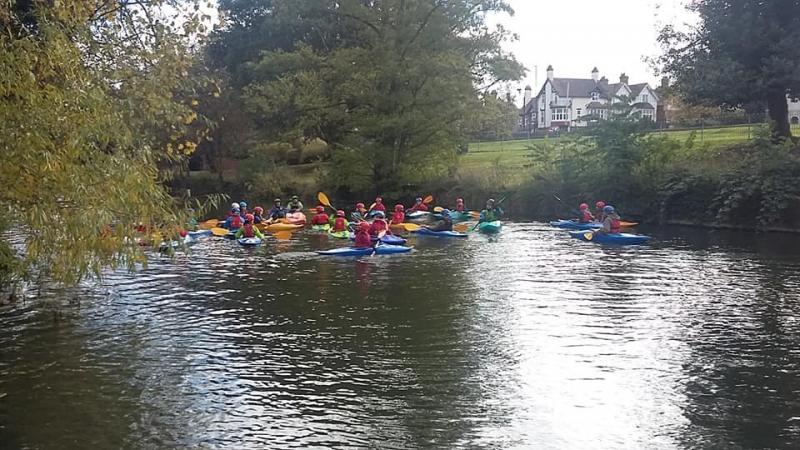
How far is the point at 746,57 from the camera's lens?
33250 mm

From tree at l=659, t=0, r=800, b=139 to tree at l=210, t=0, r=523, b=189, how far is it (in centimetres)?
1178

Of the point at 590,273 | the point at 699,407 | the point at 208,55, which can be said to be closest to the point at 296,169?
the point at 208,55

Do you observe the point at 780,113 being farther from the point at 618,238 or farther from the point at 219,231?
the point at 219,231

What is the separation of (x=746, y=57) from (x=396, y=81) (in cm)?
1691

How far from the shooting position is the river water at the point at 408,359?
9.05 meters

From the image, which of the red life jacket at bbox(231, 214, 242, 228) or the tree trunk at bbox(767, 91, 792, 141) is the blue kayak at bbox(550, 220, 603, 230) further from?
the red life jacket at bbox(231, 214, 242, 228)

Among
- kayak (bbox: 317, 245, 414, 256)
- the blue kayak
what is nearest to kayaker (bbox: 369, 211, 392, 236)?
kayak (bbox: 317, 245, 414, 256)

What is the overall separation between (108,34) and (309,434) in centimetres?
662

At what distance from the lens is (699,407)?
9.74 meters

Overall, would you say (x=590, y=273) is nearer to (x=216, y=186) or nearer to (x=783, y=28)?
(x=783, y=28)

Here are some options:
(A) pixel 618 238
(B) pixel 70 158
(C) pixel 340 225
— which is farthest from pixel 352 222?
(B) pixel 70 158

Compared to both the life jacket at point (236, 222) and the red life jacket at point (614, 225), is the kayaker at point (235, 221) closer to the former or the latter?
the life jacket at point (236, 222)

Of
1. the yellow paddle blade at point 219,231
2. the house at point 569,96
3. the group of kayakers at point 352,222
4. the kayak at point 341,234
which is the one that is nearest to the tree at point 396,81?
the group of kayakers at point 352,222

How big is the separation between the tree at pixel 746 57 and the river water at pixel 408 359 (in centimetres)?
1463
